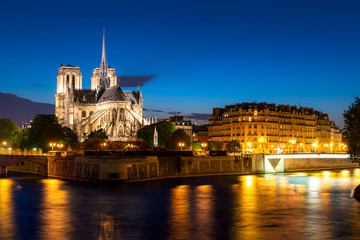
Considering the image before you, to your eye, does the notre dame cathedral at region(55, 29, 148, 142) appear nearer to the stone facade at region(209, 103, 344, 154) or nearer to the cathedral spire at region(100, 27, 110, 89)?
the cathedral spire at region(100, 27, 110, 89)

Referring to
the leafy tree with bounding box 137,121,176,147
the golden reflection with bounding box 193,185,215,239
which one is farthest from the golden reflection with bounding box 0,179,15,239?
the leafy tree with bounding box 137,121,176,147

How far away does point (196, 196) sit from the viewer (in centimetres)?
4634

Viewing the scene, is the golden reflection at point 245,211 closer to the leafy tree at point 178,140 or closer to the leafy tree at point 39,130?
the leafy tree at point 178,140

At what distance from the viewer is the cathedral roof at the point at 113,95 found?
434ft

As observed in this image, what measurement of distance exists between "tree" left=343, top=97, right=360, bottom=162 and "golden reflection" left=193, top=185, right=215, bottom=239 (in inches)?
492

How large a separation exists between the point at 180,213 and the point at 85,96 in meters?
113

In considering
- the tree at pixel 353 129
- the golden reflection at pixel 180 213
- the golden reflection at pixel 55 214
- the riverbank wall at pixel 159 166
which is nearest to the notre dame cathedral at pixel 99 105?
the riverbank wall at pixel 159 166

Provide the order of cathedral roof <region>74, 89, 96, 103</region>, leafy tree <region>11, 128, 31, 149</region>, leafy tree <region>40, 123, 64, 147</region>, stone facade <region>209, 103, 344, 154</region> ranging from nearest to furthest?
1. leafy tree <region>40, 123, 64, 147</region>
2. leafy tree <region>11, 128, 31, 149</region>
3. stone facade <region>209, 103, 344, 154</region>
4. cathedral roof <region>74, 89, 96, 103</region>

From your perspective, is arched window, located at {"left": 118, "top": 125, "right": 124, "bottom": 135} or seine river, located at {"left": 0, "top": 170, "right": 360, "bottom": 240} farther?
arched window, located at {"left": 118, "top": 125, "right": 124, "bottom": 135}

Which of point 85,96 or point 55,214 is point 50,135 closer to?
point 85,96

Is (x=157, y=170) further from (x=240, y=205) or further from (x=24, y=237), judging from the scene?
(x=24, y=237)

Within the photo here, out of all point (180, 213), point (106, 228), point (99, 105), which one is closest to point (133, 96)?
point (99, 105)

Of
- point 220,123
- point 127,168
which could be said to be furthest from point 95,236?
point 220,123

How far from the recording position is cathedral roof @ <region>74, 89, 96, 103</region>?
475 ft
